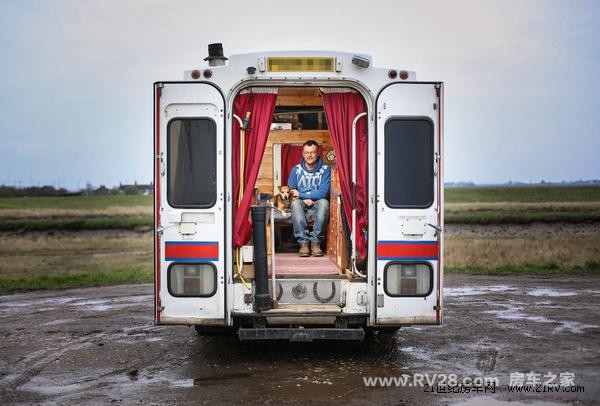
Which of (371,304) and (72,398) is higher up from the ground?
(371,304)

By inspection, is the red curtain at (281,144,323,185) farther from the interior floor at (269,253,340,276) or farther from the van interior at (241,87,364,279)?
the interior floor at (269,253,340,276)

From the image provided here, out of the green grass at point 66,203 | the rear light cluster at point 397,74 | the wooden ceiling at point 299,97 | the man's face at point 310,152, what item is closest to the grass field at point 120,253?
the wooden ceiling at point 299,97

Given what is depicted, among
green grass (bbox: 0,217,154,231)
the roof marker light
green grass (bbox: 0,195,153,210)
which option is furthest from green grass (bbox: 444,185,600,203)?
the roof marker light

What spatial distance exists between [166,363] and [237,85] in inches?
128

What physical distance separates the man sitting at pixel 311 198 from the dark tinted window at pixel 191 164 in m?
2.22

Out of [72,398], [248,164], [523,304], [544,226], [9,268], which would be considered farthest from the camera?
[544,226]

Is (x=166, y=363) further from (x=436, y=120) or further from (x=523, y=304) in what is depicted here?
(x=523, y=304)

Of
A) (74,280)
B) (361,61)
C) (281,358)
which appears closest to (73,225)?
(74,280)

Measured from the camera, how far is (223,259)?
30.2 feet

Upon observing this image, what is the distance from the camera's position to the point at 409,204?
915cm

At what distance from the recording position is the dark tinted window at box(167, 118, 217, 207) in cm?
918

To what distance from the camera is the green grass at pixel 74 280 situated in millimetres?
18672

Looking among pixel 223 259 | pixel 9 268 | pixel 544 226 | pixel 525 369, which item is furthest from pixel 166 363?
pixel 544 226

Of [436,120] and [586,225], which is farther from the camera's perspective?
[586,225]
